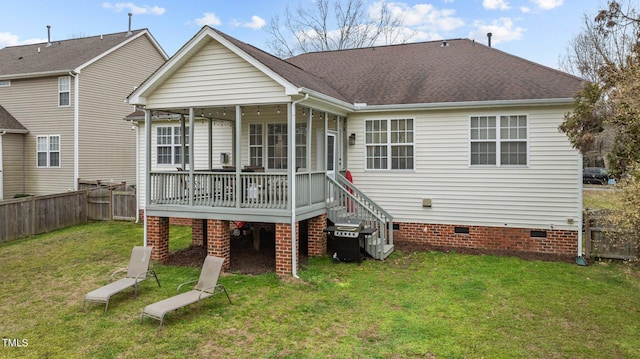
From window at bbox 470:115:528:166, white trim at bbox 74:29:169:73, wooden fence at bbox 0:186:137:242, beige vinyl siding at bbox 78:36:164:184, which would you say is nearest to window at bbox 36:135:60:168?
beige vinyl siding at bbox 78:36:164:184

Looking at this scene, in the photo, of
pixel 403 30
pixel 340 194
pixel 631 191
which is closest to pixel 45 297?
pixel 340 194

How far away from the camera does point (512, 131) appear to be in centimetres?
1070

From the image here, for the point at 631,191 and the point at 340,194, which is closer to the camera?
the point at 631,191

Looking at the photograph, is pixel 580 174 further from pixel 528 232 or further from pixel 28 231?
pixel 28 231

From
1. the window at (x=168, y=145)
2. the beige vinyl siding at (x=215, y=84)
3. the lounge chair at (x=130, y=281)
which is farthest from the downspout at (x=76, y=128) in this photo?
the lounge chair at (x=130, y=281)

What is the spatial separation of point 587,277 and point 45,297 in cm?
1098

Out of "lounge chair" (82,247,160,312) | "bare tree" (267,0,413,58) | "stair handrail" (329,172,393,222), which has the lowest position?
"lounge chair" (82,247,160,312)

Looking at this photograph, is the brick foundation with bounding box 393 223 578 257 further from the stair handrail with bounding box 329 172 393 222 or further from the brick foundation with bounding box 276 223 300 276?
the brick foundation with bounding box 276 223 300 276

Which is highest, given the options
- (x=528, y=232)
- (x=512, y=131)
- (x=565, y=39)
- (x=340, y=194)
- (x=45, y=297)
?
(x=565, y=39)

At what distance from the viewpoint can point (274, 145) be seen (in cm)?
1245

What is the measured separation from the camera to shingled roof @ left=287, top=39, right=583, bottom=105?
10.8 metres

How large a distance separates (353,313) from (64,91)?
17.6 meters

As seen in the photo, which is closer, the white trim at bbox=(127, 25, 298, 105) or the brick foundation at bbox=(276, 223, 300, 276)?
the white trim at bbox=(127, 25, 298, 105)

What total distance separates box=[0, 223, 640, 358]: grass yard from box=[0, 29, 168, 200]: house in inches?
367
